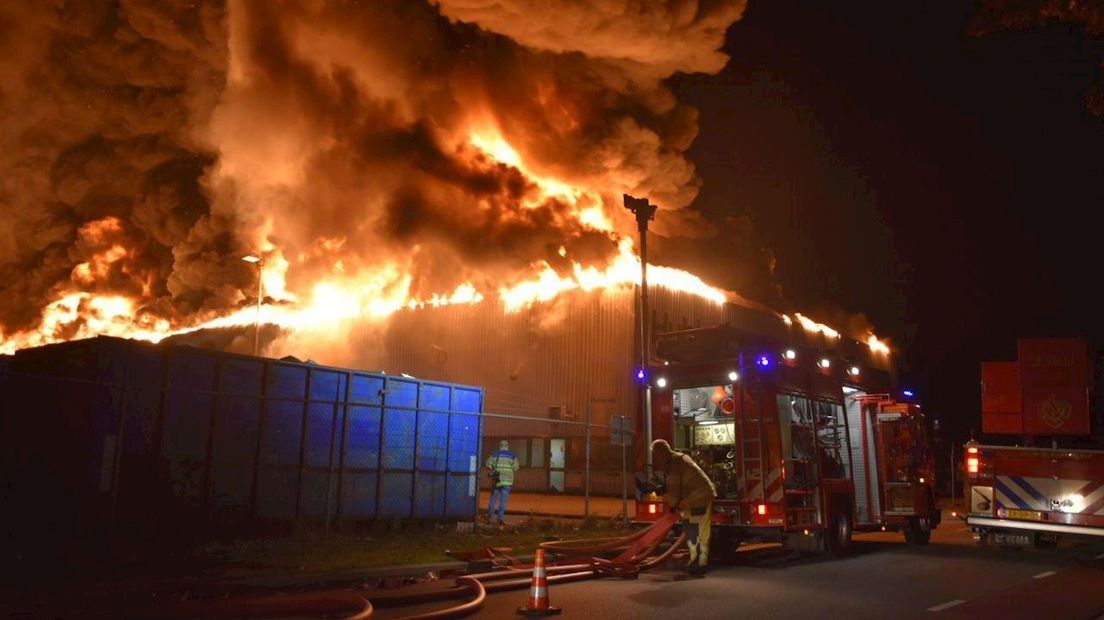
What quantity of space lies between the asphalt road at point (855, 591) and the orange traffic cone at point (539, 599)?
145mm

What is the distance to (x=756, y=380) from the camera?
10.4 meters

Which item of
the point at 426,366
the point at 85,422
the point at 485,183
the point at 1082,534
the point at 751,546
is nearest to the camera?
the point at 85,422

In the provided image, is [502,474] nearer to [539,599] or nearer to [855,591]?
[855,591]

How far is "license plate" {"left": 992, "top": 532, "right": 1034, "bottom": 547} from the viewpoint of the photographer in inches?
466

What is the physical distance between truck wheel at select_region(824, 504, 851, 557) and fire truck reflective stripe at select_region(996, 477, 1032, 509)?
7.38ft

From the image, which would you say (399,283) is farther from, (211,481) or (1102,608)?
(1102,608)

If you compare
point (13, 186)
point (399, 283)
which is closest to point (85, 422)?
point (399, 283)

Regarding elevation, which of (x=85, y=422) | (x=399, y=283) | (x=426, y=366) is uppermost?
(x=399, y=283)

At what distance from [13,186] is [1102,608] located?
35728mm

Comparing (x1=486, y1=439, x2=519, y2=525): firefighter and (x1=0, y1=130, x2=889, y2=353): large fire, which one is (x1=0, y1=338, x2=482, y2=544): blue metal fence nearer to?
(x1=486, y1=439, x2=519, y2=525): firefighter

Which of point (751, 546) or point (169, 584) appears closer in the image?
point (169, 584)

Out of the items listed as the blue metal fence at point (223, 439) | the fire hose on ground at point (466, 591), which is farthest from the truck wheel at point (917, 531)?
the blue metal fence at point (223, 439)

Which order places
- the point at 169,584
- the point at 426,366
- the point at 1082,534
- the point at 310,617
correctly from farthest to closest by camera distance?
the point at 426,366
the point at 1082,534
the point at 169,584
the point at 310,617

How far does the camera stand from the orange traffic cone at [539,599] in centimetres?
681
